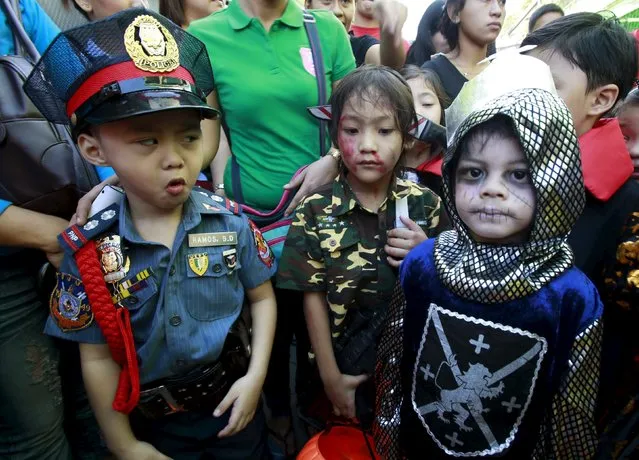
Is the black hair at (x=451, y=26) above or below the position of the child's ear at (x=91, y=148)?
above

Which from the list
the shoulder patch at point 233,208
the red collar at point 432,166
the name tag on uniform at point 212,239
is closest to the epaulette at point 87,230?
the name tag on uniform at point 212,239

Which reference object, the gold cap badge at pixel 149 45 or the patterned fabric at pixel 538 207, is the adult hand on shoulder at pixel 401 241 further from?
the gold cap badge at pixel 149 45

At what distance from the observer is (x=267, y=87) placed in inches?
72.1

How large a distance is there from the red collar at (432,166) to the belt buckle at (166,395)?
150 centimetres

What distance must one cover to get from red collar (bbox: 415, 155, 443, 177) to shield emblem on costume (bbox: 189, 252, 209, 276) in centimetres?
120

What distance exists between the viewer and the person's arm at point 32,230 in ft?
4.35

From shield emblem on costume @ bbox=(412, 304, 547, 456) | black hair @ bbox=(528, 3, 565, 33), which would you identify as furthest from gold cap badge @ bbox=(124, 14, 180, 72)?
black hair @ bbox=(528, 3, 565, 33)

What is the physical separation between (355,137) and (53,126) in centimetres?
106

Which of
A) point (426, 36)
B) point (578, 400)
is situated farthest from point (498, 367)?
point (426, 36)

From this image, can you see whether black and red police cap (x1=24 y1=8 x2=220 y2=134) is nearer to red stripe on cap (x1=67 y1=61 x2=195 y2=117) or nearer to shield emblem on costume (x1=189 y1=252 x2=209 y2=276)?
red stripe on cap (x1=67 y1=61 x2=195 y2=117)

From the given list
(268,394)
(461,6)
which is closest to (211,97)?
(268,394)

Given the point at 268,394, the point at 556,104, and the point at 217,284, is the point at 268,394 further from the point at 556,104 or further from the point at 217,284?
the point at 556,104

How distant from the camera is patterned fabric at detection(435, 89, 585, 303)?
1110 millimetres

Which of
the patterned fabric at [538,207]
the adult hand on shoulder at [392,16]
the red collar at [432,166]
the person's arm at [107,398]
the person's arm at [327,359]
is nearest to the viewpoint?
the patterned fabric at [538,207]
